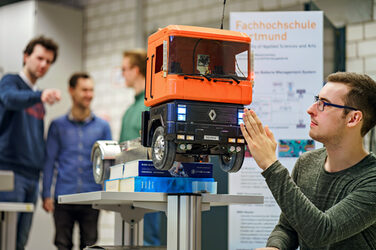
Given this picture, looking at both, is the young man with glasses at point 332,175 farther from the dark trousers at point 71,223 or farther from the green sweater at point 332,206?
the dark trousers at point 71,223

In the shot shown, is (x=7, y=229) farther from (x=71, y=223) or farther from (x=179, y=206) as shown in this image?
(x=179, y=206)

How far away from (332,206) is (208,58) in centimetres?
70

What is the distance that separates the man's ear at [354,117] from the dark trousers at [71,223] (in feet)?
8.68

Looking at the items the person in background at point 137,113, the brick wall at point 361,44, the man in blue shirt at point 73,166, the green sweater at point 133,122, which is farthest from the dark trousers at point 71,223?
the brick wall at point 361,44

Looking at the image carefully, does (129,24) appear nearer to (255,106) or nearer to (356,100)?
(255,106)

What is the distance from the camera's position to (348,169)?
2107 mm

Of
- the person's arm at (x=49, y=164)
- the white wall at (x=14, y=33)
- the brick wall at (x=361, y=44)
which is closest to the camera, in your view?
the brick wall at (x=361, y=44)

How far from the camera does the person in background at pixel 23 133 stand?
4242mm

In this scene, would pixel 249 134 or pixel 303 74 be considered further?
pixel 303 74

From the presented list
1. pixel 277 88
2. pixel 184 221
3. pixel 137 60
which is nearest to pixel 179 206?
pixel 184 221

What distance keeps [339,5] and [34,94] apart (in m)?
2.19

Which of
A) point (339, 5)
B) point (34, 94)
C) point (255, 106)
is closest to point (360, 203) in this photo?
point (255, 106)

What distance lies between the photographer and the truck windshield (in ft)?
6.74

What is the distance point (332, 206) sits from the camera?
2094mm
